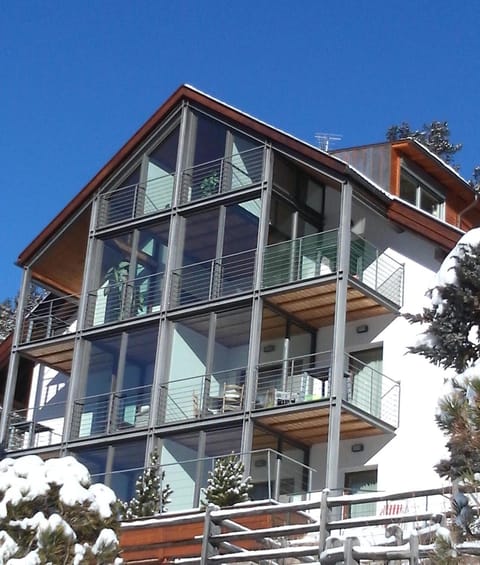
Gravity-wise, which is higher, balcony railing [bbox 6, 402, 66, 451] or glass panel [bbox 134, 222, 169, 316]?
glass panel [bbox 134, 222, 169, 316]

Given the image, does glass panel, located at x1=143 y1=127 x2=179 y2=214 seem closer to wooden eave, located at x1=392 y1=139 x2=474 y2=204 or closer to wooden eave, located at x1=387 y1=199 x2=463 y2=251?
wooden eave, located at x1=392 y1=139 x2=474 y2=204

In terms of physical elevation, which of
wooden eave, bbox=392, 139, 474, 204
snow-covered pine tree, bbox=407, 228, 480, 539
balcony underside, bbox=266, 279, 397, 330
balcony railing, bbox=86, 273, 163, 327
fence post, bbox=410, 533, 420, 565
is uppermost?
wooden eave, bbox=392, 139, 474, 204

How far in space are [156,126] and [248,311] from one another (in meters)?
6.54

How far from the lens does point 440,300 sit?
38.8 feet

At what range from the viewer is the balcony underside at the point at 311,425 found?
26094 millimetres

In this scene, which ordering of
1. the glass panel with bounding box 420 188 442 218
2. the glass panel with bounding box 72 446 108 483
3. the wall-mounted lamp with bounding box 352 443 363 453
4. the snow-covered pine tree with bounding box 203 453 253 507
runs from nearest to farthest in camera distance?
the snow-covered pine tree with bounding box 203 453 253 507 → the wall-mounted lamp with bounding box 352 443 363 453 → the glass panel with bounding box 72 446 108 483 → the glass panel with bounding box 420 188 442 218

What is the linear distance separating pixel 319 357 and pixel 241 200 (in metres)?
4.21

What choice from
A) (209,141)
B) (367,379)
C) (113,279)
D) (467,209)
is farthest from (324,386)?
(209,141)

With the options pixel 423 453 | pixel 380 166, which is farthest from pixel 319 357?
pixel 380 166

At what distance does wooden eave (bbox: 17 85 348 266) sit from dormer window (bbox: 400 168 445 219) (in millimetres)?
2825

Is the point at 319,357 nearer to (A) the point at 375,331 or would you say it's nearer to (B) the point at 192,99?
(A) the point at 375,331

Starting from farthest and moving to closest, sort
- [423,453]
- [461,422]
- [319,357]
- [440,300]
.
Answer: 1. [319,357]
2. [423,453]
3. [440,300]
4. [461,422]

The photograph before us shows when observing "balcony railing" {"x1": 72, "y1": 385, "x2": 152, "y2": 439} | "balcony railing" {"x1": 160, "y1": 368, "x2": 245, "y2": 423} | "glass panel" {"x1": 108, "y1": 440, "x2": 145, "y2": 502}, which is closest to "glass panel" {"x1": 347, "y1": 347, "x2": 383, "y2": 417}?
"balcony railing" {"x1": 160, "y1": 368, "x2": 245, "y2": 423}

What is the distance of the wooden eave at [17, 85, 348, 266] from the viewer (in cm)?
2845
